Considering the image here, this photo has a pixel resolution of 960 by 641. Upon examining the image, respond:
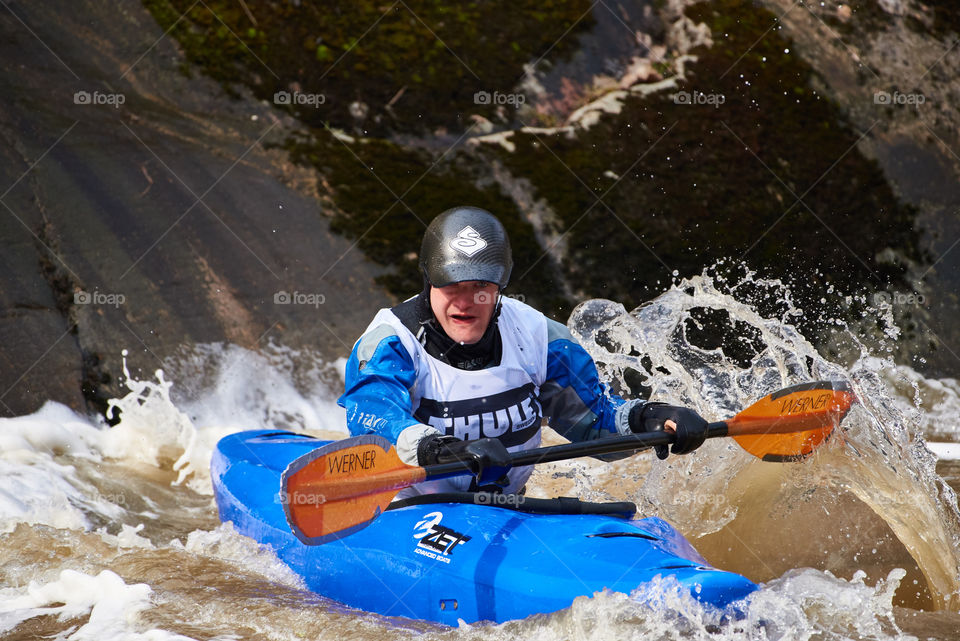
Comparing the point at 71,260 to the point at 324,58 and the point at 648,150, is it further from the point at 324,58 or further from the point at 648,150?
the point at 648,150

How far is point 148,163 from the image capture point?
8234 millimetres

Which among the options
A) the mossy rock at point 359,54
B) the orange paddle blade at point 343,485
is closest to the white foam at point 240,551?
the orange paddle blade at point 343,485

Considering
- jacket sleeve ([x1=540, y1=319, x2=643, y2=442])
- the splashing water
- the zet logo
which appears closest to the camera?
the zet logo

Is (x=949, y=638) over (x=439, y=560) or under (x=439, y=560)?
under

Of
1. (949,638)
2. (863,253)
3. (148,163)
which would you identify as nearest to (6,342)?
(148,163)

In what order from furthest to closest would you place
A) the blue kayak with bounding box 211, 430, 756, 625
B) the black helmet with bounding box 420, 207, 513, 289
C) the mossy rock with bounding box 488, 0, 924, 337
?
1. the mossy rock with bounding box 488, 0, 924, 337
2. the black helmet with bounding box 420, 207, 513, 289
3. the blue kayak with bounding box 211, 430, 756, 625

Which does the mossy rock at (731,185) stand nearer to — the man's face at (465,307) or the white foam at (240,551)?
the white foam at (240,551)

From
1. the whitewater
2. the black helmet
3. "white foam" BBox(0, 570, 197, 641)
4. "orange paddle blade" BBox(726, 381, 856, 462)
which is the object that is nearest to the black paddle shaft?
"orange paddle blade" BBox(726, 381, 856, 462)

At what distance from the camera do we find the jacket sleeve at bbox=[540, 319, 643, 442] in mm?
4145

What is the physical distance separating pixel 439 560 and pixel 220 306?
488 cm

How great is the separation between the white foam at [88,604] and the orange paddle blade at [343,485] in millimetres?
768

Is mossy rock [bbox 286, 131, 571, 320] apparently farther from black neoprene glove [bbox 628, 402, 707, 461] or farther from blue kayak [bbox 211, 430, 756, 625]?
blue kayak [bbox 211, 430, 756, 625]

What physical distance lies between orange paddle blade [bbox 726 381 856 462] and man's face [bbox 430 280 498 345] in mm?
1251

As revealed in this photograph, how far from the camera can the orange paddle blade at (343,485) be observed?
3162 millimetres
